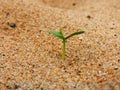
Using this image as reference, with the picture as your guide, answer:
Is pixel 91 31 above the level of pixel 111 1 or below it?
below

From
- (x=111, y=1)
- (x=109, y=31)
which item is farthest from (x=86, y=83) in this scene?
(x=111, y=1)

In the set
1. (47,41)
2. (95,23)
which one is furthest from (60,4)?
(47,41)

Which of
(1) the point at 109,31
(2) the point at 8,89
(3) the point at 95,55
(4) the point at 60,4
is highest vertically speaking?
(4) the point at 60,4

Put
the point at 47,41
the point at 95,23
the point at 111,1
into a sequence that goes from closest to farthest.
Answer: the point at 47,41
the point at 95,23
the point at 111,1

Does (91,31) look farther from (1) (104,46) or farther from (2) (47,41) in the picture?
(2) (47,41)

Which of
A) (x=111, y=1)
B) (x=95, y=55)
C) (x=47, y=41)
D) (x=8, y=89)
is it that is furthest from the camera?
(x=111, y=1)

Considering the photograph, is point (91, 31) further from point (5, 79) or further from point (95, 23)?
point (5, 79)

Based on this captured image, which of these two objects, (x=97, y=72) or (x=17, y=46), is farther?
(x=17, y=46)
